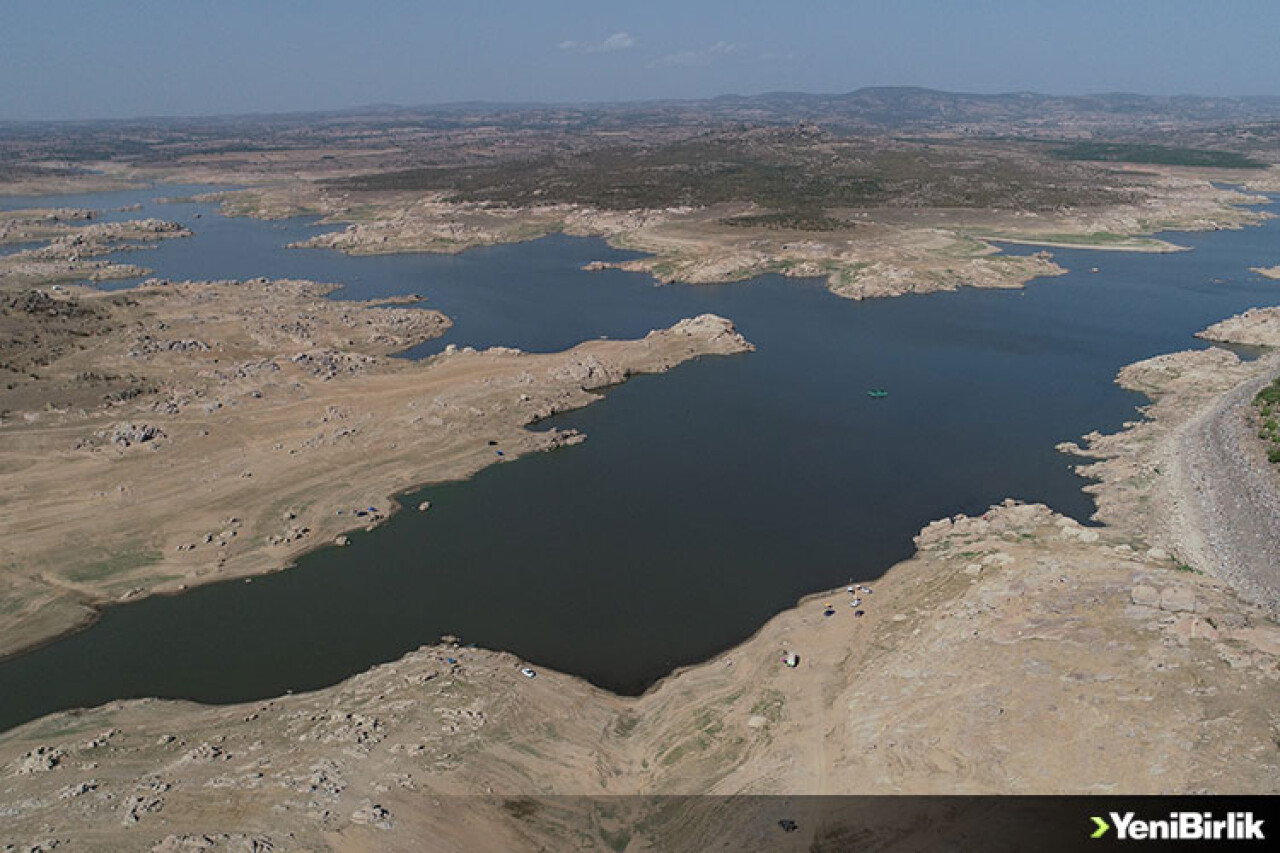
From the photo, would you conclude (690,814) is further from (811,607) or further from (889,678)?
(811,607)

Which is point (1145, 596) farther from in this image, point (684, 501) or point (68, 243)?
point (68, 243)

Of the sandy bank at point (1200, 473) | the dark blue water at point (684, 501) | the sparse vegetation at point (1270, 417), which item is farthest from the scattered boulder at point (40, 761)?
the sparse vegetation at point (1270, 417)

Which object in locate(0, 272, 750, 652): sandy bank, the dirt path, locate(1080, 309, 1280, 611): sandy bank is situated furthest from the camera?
locate(0, 272, 750, 652): sandy bank

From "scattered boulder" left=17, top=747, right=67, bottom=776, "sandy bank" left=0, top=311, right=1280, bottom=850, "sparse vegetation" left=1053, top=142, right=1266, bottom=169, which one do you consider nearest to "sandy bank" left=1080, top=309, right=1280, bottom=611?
"sandy bank" left=0, top=311, right=1280, bottom=850

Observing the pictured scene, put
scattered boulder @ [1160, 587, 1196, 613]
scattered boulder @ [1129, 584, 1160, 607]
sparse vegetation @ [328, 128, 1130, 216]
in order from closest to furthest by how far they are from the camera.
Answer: scattered boulder @ [1160, 587, 1196, 613] < scattered boulder @ [1129, 584, 1160, 607] < sparse vegetation @ [328, 128, 1130, 216]

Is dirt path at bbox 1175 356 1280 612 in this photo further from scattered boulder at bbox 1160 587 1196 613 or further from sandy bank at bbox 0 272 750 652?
sandy bank at bbox 0 272 750 652

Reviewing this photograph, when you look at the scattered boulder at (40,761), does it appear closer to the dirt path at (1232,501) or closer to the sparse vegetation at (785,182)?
the dirt path at (1232,501)
